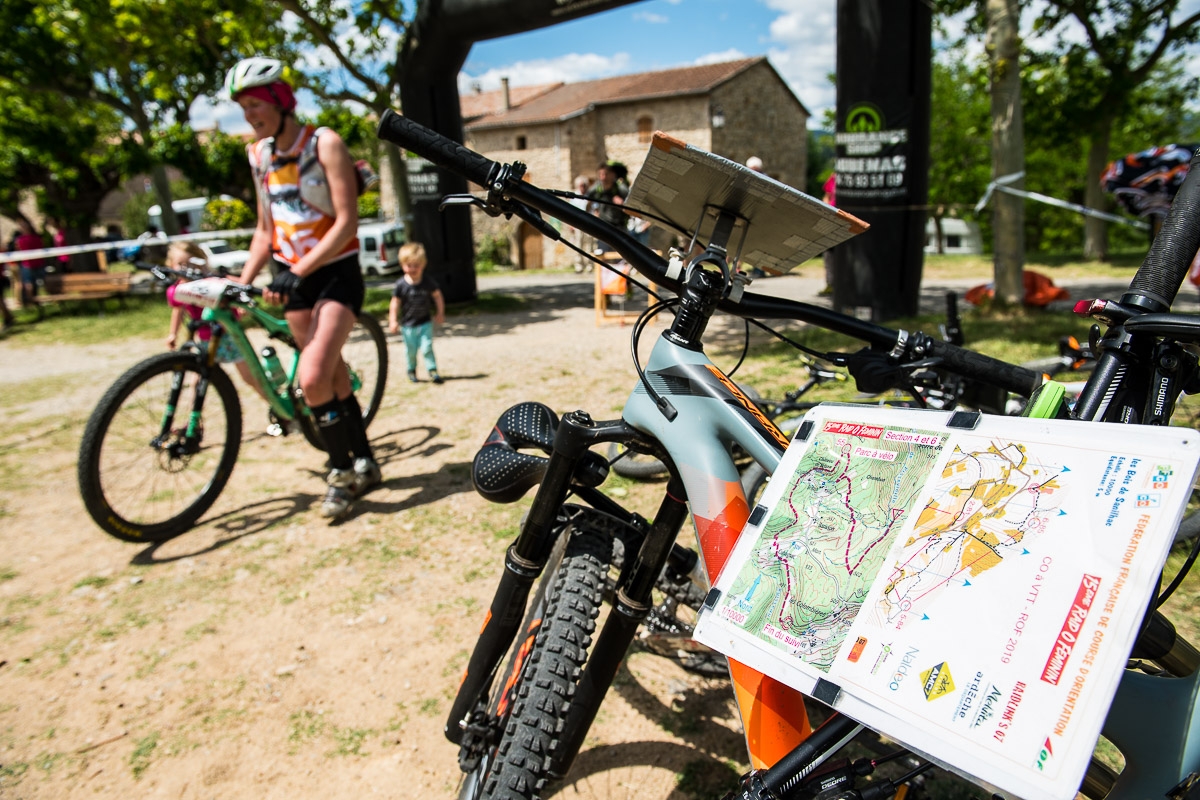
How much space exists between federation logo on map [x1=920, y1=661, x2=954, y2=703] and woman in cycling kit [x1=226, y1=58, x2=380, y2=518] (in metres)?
3.49

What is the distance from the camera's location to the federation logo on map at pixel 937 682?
2.86 feet

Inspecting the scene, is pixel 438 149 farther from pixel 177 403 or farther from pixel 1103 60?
pixel 1103 60


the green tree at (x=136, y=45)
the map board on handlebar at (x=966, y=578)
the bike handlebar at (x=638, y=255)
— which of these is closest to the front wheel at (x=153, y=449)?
the bike handlebar at (x=638, y=255)


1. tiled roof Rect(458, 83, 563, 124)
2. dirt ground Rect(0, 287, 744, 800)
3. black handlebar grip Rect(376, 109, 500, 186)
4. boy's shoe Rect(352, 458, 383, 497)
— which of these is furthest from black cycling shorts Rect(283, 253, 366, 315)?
tiled roof Rect(458, 83, 563, 124)

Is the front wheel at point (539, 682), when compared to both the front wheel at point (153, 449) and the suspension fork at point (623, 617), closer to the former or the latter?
the suspension fork at point (623, 617)

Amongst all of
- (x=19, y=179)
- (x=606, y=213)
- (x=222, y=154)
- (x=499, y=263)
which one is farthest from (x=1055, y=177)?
(x=19, y=179)

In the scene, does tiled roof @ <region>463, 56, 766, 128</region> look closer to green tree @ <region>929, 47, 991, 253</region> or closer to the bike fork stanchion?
green tree @ <region>929, 47, 991, 253</region>

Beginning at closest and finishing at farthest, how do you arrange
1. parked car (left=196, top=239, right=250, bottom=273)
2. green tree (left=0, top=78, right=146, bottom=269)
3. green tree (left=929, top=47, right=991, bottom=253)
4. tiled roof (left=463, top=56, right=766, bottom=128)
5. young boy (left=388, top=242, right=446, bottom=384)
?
young boy (left=388, top=242, right=446, bottom=384) → green tree (left=0, top=78, right=146, bottom=269) → parked car (left=196, top=239, right=250, bottom=273) → tiled roof (left=463, top=56, right=766, bottom=128) → green tree (left=929, top=47, right=991, bottom=253)

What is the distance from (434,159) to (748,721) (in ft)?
4.35

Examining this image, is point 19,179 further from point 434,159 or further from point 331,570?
point 434,159

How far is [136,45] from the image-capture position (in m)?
14.3

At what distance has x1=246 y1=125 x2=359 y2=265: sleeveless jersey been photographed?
3773 mm

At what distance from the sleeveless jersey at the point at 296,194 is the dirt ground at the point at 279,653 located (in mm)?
1543

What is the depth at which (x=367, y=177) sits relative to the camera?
167 inches
